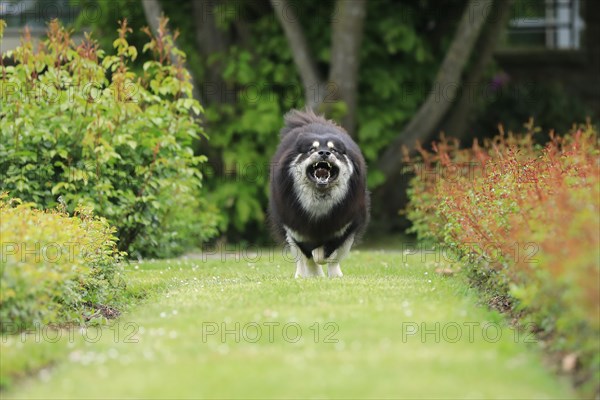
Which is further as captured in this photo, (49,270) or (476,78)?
(476,78)

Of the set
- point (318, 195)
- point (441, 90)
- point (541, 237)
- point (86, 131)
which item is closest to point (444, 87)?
point (441, 90)

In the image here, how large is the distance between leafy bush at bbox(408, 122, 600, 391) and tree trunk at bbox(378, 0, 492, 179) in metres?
5.22

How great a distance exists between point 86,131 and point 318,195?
10.8 ft

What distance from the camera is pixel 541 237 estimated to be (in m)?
7.11

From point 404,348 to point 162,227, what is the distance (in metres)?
7.72

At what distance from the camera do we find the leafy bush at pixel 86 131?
12.1 meters

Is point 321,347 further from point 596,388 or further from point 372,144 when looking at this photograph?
point 372,144

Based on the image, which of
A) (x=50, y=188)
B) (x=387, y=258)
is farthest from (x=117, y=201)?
(x=387, y=258)

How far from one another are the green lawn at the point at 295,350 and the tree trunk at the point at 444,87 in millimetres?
8264

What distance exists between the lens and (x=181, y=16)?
63.1 feet

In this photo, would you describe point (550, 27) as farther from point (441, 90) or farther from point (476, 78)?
point (441, 90)

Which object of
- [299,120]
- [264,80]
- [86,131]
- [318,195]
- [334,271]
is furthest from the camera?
[264,80]

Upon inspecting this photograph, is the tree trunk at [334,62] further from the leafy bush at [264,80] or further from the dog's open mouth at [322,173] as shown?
the dog's open mouth at [322,173]

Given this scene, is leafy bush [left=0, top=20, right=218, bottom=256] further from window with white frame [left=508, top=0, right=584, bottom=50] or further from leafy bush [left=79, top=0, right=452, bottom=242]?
window with white frame [left=508, top=0, right=584, bottom=50]
